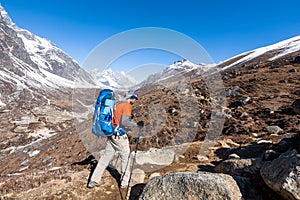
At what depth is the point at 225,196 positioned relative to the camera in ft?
18.9

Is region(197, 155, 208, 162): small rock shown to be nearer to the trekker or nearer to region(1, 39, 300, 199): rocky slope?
region(1, 39, 300, 199): rocky slope

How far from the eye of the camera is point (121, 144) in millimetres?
7973

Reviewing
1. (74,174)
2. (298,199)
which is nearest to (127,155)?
(74,174)

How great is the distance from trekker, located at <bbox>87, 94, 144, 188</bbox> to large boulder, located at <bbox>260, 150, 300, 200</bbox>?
403 centimetres

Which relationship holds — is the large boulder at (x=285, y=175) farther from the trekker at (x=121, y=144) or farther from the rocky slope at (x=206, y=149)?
the trekker at (x=121, y=144)

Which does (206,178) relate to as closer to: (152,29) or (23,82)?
(152,29)

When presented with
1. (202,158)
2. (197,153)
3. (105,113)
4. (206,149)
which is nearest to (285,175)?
(105,113)

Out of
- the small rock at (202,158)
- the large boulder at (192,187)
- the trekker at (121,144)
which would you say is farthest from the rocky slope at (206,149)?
the trekker at (121,144)

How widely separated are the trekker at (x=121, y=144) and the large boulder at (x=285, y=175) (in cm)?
403

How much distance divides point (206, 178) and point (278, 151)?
4768mm

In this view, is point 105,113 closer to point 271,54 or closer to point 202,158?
point 202,158

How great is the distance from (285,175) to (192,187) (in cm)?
219

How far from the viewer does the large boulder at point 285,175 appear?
17.6ft

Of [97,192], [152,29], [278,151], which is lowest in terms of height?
[97,192]
